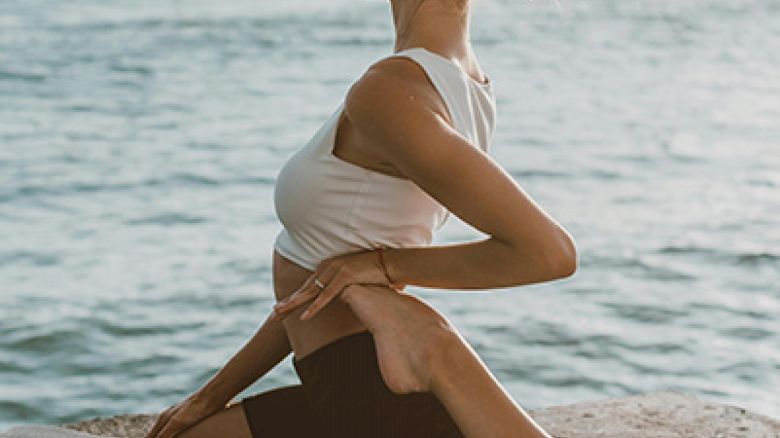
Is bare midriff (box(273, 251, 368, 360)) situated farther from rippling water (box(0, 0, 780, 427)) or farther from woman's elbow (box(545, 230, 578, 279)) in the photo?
rippling water (box(0, 0, 780, 427))

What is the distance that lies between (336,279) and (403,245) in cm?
15

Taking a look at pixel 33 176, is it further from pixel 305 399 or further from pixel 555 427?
pixel 305 399

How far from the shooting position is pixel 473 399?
5.99ft

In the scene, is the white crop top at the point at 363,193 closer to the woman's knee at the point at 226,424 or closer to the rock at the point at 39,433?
the woman's knee at the point at 226,424

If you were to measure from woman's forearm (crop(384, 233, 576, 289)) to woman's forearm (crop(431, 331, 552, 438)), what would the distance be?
0.11 meters

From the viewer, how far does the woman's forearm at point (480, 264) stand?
6.02 feet

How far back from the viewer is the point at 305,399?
7.22 feet

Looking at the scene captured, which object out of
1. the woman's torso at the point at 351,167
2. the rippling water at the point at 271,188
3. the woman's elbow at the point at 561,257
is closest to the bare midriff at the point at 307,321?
the woman's torso at the point at 351,167

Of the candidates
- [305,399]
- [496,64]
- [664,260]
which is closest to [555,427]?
[305,399]

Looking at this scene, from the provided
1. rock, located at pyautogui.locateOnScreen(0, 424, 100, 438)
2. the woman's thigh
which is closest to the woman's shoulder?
the woman's thigh

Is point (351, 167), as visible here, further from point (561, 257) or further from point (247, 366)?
Answer: point (247, 366)

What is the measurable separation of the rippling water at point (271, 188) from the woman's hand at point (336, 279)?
552mm

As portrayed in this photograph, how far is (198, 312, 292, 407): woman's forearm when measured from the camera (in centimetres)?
233

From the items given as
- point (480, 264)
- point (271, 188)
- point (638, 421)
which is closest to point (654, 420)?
point (638, 421)
